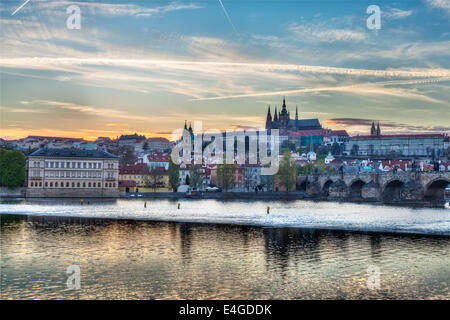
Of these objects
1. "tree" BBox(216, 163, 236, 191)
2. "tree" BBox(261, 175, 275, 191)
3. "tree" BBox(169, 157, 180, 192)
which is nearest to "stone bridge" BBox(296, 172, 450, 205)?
"tree" BBox(261, 175, 275, 191)

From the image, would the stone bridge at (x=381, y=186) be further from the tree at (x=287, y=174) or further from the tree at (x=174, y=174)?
the tree at (x=174, y=174)

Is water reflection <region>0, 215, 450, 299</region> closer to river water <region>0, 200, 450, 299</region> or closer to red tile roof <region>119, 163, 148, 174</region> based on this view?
river water <region>0, 200, 450, 299</region>

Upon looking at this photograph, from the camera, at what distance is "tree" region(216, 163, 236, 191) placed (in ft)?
289

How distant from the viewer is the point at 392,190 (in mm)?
78062

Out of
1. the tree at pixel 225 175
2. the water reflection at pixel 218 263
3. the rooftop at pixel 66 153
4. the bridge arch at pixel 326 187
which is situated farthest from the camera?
the bridge arch at pixel 326 187

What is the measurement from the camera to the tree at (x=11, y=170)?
238 feet

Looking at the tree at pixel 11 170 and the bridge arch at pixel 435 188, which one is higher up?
the tree at pixel 11 170

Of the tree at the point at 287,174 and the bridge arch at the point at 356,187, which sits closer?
the bridge arch at the point at 356,187

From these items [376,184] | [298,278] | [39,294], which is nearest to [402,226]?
[298,278]

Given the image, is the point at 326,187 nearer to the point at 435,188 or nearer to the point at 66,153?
the point at 435,188

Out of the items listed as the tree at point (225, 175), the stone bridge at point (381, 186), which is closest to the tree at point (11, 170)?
the tree at point (225, 175)

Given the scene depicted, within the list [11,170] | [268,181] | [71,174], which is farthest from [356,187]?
[11,170]

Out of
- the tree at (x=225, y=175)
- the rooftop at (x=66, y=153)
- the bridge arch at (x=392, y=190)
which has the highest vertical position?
the rooftop at (x=66, y=153)

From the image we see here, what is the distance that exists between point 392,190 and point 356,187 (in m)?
9.41
